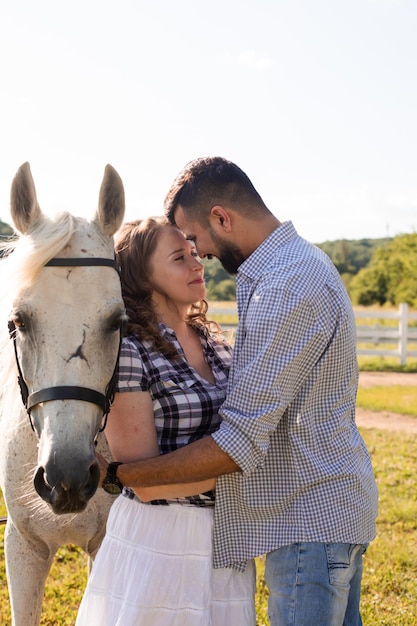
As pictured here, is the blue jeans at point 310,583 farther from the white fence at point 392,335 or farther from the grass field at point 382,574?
the white fence at point 392,335

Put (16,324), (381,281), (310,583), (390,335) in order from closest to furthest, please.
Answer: (310,583) < (16,324) < (390,335) < (381,281)

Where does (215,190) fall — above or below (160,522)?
above

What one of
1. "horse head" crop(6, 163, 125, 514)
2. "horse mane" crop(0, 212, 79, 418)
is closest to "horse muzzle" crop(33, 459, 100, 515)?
"horse head" crop(6, 163, 125, 514)

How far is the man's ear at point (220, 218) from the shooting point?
2379 mm

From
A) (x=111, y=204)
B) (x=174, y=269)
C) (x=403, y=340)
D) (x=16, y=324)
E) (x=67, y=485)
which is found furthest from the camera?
(x=403, y=340)

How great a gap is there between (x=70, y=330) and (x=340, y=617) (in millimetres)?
1310

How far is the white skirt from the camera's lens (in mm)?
2328

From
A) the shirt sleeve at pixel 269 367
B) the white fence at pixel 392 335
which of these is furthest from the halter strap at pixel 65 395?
the white fence at pixel 392 335

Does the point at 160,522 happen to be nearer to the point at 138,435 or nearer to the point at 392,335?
the point at 138,435

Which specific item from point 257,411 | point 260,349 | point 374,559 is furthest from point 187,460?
point 374,559

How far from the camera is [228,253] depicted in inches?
96.0

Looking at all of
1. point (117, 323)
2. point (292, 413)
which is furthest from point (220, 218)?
point (292, 413)

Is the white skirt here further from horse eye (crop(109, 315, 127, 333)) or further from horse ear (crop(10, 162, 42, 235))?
horse ear (crop(10, 162, 42, 235))

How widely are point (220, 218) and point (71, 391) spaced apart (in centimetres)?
82
